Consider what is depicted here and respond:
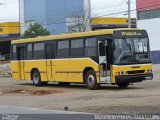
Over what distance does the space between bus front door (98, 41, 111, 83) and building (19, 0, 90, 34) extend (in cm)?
5515

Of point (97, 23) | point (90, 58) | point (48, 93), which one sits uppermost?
point (97, 23)

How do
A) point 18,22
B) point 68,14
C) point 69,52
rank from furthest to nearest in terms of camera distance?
point 18,22 → point 68,14 → point 69,52

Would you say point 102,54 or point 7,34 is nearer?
point 102,54

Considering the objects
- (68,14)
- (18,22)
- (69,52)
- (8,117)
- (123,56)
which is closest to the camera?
(8,117)

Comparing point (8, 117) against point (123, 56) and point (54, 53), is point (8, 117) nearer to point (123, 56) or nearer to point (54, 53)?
point (123, 56)

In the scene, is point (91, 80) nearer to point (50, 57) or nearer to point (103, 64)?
point (103, 64)

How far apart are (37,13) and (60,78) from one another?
197 ft

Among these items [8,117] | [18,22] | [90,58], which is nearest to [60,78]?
[90,58]

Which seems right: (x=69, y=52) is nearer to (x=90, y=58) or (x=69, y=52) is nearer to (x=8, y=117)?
(x=90, y=58)

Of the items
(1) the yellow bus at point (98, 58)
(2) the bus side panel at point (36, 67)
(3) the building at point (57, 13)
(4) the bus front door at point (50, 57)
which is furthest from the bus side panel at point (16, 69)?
(3) the building at point (57, 13)

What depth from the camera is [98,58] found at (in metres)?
24.8

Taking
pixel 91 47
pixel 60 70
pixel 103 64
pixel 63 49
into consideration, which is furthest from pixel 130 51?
pixel 60 70

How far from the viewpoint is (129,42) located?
24578 millimetres

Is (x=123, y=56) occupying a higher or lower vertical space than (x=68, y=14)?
Result: lower
